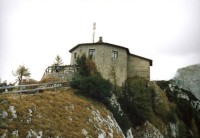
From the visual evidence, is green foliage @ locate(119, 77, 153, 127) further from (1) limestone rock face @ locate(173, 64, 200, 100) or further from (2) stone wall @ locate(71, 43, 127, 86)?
(1) limestone rock face @ locate(173, 64, 200, 100)

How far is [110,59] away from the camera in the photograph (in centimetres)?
4422

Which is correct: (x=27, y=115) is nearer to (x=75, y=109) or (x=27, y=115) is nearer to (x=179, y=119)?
(x=75, y=109)

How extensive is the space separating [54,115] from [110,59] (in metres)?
18.6

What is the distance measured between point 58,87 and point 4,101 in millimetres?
10614

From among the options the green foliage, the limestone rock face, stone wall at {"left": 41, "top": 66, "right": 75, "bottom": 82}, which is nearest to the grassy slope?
stone wall at {"left": 41, "top": 66, "right": 75, "bottom": 82}

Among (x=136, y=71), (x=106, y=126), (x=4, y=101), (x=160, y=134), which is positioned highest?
(x=136, y=71)

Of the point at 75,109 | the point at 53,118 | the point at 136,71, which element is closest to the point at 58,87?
the point at 75,109

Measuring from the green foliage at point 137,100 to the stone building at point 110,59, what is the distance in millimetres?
1402

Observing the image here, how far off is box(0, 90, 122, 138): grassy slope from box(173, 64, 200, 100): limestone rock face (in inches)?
1415

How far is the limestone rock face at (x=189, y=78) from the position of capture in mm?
66000

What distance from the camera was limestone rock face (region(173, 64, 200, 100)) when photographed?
6600 centimetres

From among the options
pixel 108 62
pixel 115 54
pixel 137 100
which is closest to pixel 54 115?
pixel 108 62

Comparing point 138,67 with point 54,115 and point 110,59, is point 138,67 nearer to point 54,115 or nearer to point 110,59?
point 110,59

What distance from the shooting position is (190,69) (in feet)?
245
